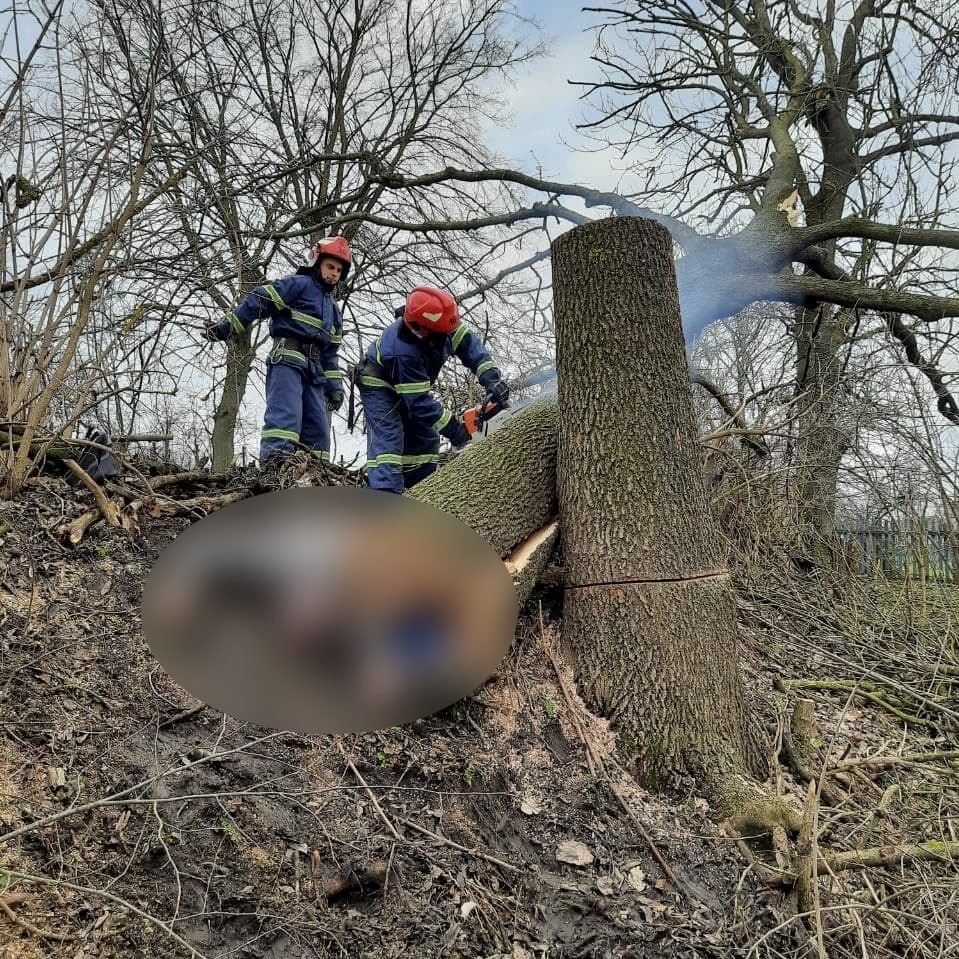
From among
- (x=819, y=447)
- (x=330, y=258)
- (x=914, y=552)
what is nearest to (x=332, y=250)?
(x=330, y=258)

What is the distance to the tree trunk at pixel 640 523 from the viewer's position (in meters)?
2.52

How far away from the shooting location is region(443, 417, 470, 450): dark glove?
16.4ft

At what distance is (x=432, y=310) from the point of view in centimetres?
433

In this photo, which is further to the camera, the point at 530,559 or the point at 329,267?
the point at 329,267

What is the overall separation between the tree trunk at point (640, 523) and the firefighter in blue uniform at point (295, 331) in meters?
2.58

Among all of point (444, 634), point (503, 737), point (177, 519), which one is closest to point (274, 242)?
point (177, 519)

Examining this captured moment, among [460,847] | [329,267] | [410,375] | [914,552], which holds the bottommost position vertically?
[460,847]

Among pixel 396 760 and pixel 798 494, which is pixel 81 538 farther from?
pixel 798 494

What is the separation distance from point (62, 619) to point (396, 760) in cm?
130

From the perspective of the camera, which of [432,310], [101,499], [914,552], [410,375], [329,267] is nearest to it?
[101,499]

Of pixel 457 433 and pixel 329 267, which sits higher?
pixel 329 267

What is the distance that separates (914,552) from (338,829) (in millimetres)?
3997

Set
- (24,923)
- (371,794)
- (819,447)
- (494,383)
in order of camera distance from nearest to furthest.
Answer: (24,923), (371,794), (494,383), (819,447)

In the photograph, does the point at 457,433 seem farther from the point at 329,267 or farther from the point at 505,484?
the point at 505,484
